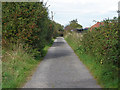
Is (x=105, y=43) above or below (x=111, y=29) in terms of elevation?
below

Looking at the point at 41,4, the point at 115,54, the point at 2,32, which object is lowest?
the point at 115,54

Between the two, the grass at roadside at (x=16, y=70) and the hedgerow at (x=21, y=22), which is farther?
the hedgerow at (x=21, y=22)

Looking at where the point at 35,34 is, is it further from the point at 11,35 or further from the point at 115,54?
the point at 115,54

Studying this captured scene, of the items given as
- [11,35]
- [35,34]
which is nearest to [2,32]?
[11,35]

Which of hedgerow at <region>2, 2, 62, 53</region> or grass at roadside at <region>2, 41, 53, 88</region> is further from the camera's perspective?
hedgerow at <region>2, 2, 62, 53</region>

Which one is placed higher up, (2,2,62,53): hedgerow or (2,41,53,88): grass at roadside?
(2,2,62,53): hedgerow

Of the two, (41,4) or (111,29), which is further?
(41,4)

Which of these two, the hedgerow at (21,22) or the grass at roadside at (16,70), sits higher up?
the hedgerow at (21,22)

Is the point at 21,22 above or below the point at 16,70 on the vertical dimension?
above

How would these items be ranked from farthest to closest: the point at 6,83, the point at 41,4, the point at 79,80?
the point at 41,4, the point at 79,80, the point at 6,83

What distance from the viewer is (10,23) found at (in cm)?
1380

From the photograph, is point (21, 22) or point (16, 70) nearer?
point (16, 70)

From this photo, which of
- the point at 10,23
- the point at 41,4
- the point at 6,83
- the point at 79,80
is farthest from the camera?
the point at 41,4

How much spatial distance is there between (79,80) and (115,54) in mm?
1953
